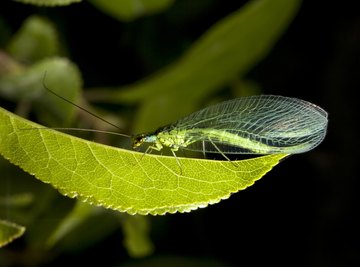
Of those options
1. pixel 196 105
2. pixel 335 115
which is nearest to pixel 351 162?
pixel 335 115

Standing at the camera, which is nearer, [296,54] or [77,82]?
[77,82]

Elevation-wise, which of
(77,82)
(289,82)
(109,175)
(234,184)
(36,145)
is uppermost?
(289,82)

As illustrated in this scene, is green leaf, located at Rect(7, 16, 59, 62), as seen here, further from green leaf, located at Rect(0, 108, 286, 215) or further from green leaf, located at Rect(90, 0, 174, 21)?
green leaf, located at Rect(0, 108, 286, 215)

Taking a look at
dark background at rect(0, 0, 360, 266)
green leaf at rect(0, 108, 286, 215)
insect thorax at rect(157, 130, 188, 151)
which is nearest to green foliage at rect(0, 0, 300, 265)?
green leaf at rect(0, 108, 286, 215)

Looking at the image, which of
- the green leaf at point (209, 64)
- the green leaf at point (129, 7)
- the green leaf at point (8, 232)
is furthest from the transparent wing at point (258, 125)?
the green leaf at point (8, 232)

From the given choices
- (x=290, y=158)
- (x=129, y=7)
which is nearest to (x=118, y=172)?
(x=129, y=7)

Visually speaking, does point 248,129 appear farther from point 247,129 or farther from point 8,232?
point 8,232

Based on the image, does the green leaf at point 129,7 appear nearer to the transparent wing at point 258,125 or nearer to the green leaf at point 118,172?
the transparent wing at point 258,125

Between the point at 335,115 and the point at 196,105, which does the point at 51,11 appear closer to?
the point at 196,105
